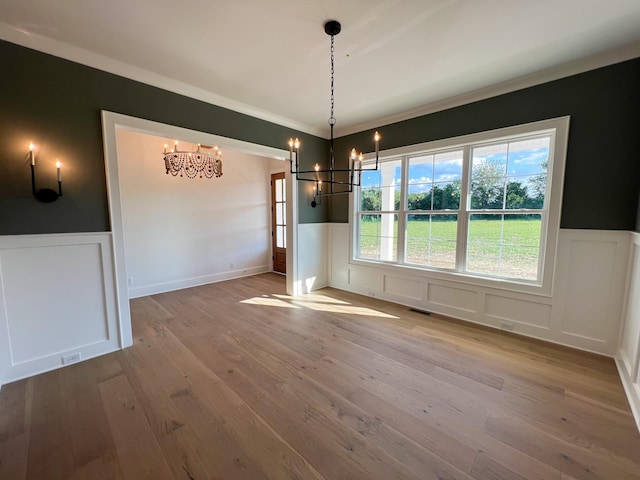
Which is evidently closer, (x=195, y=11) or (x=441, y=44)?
(x=195, y=11)

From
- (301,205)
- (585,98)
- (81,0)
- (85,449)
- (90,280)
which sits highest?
(81,0)

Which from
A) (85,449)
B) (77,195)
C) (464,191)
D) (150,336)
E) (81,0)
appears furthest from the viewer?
(464,191)

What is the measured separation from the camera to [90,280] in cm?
256

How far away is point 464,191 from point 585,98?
1344 millimetres

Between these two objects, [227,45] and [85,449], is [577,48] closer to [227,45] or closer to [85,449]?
[227,45]

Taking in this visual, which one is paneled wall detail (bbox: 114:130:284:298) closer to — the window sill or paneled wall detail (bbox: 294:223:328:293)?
paneled wall detail (bbox: 294:223:328:293)

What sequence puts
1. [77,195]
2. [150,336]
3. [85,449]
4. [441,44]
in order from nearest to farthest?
[85,449] → [441,44] → [77,195] → [150,336]

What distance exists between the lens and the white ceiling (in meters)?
1.86

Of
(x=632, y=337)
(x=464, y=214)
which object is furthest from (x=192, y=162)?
(x=632, y=337)

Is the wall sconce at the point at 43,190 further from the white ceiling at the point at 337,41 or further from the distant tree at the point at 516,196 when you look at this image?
the distant tree at the point at 516,196

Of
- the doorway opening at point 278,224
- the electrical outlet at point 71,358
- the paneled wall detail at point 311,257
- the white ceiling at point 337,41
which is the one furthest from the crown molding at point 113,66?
the electrical outlet at point 71,358

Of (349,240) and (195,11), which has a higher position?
(195,11)

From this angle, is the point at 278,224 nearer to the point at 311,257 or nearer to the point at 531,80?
the point at 311,257

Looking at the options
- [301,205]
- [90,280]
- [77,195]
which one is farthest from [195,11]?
[301,205]
